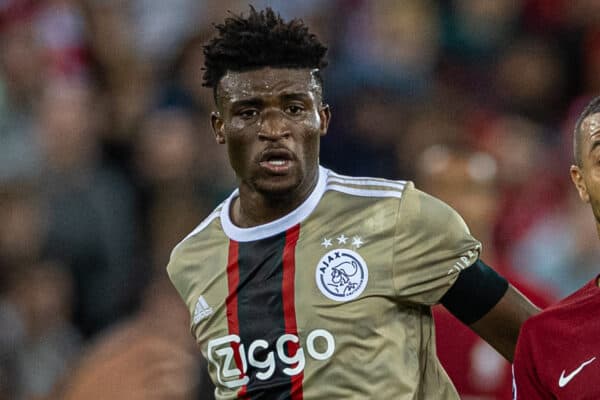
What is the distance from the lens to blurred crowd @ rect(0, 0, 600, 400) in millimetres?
6895

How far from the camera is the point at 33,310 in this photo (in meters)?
6.96

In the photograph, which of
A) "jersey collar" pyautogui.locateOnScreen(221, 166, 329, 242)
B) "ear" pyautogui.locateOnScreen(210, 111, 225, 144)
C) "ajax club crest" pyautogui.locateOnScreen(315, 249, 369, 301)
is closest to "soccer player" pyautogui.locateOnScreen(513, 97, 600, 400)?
"ajax club crest" pyautogui.locateOnScreen(315, 249, 369, 301)

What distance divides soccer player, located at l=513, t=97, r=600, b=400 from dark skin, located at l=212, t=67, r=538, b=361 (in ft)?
0.81

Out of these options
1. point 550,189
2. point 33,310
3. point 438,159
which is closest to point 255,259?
point 438,159

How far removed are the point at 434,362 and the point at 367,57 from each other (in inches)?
168

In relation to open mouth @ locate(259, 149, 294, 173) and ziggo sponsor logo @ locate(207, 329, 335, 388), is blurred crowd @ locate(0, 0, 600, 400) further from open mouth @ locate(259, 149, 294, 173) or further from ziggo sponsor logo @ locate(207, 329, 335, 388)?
open mouth @ locate(259, 149, 294, 173)

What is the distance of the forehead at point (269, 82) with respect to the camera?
13.7 ft

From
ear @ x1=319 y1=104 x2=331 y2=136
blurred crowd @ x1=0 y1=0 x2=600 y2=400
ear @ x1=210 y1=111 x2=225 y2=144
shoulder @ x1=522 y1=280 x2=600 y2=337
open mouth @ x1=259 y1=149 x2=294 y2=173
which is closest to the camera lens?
shoulder @ x1=522 y1=280 x2=600 y2=337

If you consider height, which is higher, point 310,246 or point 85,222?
point 310,246

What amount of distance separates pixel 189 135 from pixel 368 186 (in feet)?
11.2

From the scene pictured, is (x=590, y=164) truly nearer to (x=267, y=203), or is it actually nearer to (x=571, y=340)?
(x=571, y=340)

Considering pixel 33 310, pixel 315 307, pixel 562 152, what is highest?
pixel 315 307

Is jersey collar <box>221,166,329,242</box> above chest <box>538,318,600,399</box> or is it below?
above

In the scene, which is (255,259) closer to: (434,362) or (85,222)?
(434,362)
